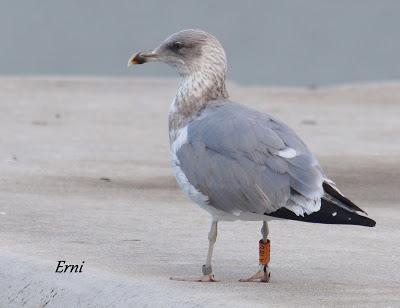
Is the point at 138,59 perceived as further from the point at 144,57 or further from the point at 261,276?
the point at 261,276

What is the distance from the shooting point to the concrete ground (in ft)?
21.8

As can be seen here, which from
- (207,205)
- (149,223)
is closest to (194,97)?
(207,205)

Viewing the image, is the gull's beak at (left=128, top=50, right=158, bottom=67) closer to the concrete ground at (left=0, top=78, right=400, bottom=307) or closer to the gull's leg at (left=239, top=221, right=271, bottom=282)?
the concrete ground at (left=0, top=78, right=400, bottom=307)

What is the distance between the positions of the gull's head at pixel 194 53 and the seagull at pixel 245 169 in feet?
0.21

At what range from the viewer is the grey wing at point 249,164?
656cm

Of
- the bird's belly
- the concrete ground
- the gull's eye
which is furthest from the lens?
the gull's eye

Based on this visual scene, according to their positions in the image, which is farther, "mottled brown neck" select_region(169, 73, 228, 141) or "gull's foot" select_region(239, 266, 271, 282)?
"mottled brown neck" select_region(169, 73, 228, 141)

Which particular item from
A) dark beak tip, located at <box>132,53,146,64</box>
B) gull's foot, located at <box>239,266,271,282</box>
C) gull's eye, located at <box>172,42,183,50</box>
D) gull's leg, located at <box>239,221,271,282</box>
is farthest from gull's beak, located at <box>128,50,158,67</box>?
gull's foot, located at <box>239,266,271,282</box>

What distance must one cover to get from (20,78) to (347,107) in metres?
3.98

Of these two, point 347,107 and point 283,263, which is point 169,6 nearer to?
point 347,107

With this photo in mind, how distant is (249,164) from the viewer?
22.0 feet

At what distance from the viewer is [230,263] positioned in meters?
7.34

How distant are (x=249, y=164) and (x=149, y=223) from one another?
1.81 metres

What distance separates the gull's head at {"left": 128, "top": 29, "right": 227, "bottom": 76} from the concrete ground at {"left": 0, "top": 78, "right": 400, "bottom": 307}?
3.15ft
